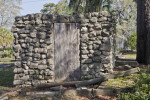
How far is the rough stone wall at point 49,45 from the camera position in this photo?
638 centimetres

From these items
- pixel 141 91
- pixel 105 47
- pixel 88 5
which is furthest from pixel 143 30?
pixel 88 5

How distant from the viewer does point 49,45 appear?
6.50 meters

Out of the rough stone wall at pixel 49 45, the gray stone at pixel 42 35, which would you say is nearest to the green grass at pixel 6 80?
the rough stone wall at pixel 49 45

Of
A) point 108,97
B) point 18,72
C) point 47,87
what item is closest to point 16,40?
point 18,72

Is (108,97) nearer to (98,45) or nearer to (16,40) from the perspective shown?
(98,45)

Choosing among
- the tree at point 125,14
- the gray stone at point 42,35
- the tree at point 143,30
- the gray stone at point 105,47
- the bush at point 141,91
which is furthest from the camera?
the tree at point 125,14

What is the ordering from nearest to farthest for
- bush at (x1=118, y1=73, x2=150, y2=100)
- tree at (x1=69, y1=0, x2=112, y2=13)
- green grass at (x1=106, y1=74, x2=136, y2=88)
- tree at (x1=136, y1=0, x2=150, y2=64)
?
bush at (x1=118, y1=73, x2=150, y2=100) < green grass at (x1=106, y1=74, x2=136, y2=88) < tree at (x1=136, y1=0, x2=150, y2=64) < tree at (x1=69, y1=0, x2=112, y2=13)

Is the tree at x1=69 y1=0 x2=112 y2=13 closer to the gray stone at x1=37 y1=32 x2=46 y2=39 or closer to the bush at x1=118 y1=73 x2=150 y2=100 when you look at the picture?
the gray stone at x1=37 y1=32 x2=46 y2=39

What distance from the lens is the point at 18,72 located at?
657 centimetres

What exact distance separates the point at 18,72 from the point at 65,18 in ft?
8.48

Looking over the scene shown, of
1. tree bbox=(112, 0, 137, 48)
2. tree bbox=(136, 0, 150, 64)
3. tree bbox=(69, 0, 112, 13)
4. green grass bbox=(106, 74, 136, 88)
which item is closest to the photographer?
green grass bbox=(106, 74, 136, 88)

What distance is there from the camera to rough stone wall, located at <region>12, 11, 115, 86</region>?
6.38 m

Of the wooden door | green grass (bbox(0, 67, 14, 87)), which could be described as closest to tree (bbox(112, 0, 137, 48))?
green grass (bbox(0, 67, 14, 87))

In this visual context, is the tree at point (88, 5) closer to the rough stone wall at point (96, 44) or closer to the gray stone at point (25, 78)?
the rough stone wall at point (96, 44)
